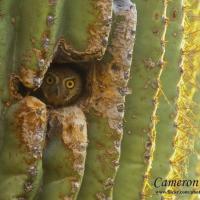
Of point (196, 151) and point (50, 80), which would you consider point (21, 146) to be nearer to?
point (50, 80)

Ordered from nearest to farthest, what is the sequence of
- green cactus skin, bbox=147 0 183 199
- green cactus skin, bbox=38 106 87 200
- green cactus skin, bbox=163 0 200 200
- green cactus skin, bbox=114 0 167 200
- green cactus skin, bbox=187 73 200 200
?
green cactus skin, bbox=38 106 87 200 < green cactus skin, bbox=114 0 167 200 < green cactus skin, bbox=147 0 183 199 < green cactus skin, bbox=163 0 200 200 < green cactus skin, bbox=187 73 200 200

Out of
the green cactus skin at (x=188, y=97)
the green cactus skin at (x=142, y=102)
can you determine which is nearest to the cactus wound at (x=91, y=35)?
the green cactus skin at (x=142, y=102)

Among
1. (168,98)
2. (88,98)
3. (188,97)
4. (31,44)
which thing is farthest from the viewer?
(188,97)

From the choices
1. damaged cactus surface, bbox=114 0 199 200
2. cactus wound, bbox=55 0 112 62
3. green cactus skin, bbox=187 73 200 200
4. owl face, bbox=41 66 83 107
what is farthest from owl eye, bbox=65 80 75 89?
green cactus skin, bbox=187 73 200 200

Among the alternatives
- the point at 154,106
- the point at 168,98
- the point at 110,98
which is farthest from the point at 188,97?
the point at 110,98

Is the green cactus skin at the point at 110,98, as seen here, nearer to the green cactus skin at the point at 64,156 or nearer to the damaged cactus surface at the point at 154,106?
the green cactus skin at the point at 64,156

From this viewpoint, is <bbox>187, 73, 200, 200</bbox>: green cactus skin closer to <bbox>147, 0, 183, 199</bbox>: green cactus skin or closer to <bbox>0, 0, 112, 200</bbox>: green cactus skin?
<bbox>147, 0, 183, 199</bbox>: green cactus skin

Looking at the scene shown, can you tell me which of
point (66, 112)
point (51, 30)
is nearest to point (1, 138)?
point (66, 112)
